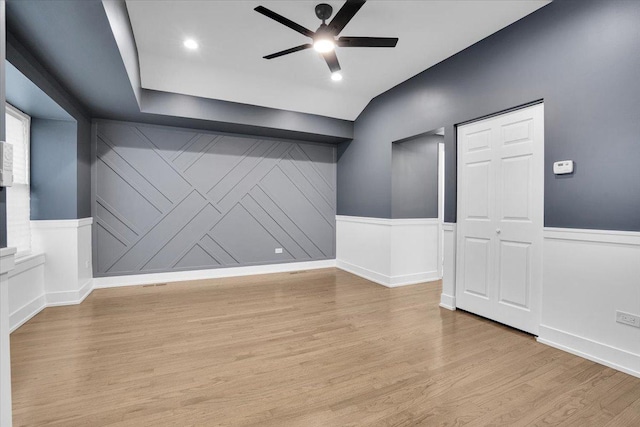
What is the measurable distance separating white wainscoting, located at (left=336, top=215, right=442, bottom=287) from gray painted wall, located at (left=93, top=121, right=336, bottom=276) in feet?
3.35

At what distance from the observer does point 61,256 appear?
3.59 meters

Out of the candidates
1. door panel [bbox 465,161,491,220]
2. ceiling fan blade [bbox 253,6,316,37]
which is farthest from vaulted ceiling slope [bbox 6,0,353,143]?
door panel [bbox 465,161,491,220]

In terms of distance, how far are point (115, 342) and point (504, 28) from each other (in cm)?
471

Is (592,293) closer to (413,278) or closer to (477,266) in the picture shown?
(477,266)

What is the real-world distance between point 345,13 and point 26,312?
4.26 metres

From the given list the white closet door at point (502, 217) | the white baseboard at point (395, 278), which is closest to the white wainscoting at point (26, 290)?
the white baseboard at point (395, 278)

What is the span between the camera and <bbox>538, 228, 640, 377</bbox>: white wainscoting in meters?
2.17

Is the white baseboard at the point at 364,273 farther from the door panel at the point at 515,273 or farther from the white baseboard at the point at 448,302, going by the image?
the door panel at the point at 515,273

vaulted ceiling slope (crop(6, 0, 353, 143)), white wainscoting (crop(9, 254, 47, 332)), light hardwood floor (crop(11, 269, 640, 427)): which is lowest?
light hardwood floor (crop(11, 269, 640, 427))

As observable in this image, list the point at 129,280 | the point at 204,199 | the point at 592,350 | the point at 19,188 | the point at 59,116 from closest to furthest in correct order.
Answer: the point at 592,350 < the point at 19,188 < the point at 59,116 < the point at 129,280 < the point at 204,199

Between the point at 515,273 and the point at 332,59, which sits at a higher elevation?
the point at 332,59

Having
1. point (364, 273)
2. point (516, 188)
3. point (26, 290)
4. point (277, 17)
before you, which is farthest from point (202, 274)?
point (516, 188)

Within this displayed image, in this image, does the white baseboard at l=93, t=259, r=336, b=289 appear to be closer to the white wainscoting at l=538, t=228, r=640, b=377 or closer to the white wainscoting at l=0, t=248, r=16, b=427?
the white wainscoting at l=0, t=248, r=16, b=427

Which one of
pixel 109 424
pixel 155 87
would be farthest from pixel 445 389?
pixel 155 87
